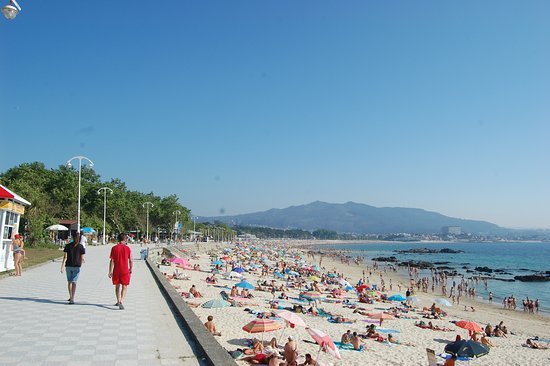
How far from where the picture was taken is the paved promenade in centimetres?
557

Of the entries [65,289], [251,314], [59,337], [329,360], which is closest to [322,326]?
[251,314]

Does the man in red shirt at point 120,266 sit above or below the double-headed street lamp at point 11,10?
below

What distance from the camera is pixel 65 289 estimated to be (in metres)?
11.7

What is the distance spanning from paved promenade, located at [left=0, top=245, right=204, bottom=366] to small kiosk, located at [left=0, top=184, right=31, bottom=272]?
3.86 meters

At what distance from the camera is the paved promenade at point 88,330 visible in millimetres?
5574

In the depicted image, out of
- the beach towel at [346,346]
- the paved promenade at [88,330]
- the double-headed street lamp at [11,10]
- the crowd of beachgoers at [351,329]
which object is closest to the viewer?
the paved promenade at [88,330]

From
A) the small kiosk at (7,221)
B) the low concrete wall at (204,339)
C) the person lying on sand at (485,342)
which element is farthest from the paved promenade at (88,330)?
the person lying on sand at (485,342)

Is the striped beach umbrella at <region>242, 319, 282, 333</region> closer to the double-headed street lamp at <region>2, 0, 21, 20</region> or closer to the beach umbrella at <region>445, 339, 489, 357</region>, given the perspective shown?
the beach umbrella at <region>445, 339, 489, 357</region>

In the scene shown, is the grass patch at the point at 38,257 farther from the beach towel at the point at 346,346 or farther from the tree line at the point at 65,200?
the beach towel at the point at 346,346

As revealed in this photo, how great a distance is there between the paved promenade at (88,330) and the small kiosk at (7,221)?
386 cm

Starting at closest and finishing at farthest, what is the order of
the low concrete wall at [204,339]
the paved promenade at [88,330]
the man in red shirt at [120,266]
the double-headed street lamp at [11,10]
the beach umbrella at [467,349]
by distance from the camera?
the low concrete wall at [204,339], the paved promenade at [88,330], the double-headed street lamp at [11,10], the man in red shirt at [120,266], the beach umbrella at [467,349]

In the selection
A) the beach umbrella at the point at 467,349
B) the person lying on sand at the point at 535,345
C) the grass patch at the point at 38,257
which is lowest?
the person lying on sand at the point at 535,345

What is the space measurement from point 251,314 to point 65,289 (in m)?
7.16

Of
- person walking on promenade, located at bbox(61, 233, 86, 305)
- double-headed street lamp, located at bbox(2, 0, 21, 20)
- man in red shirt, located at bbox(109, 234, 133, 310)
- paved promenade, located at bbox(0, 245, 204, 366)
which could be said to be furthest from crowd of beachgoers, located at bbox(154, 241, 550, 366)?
double-headed street lamp, located at bbox(2, 0, 21, 20)
